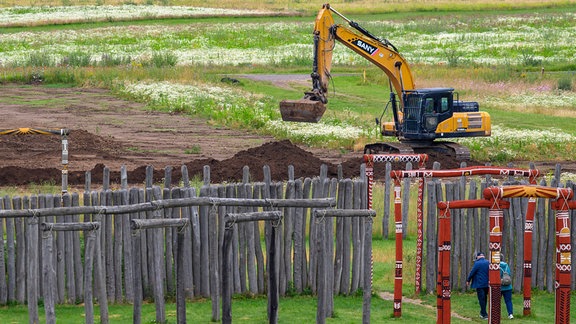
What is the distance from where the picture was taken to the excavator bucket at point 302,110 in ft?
97.1

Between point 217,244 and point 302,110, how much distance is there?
44.0 feet

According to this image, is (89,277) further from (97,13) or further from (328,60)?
(97,13)

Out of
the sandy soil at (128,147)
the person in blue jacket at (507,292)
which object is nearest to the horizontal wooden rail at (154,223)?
the person in blue jacket at (507,292)

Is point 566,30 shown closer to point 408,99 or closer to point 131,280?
point 408,99

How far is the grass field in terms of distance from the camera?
36.1 meters

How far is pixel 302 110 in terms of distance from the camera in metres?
29.7

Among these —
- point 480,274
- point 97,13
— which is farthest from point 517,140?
point 97,13

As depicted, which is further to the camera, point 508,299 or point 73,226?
point 508,299

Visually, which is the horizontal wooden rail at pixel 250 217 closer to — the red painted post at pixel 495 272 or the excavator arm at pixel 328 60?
the red painted post at pixel 495 272

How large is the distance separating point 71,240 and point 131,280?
107cm

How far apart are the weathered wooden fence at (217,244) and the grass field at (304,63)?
1.26 ft

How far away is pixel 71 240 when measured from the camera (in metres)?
16.2

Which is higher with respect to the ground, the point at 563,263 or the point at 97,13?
the point at 97,13

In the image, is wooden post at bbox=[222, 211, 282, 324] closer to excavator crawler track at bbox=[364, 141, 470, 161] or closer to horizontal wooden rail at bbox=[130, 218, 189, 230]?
horizontal wooden rail at bbox=[130, 218, 189, 230]
